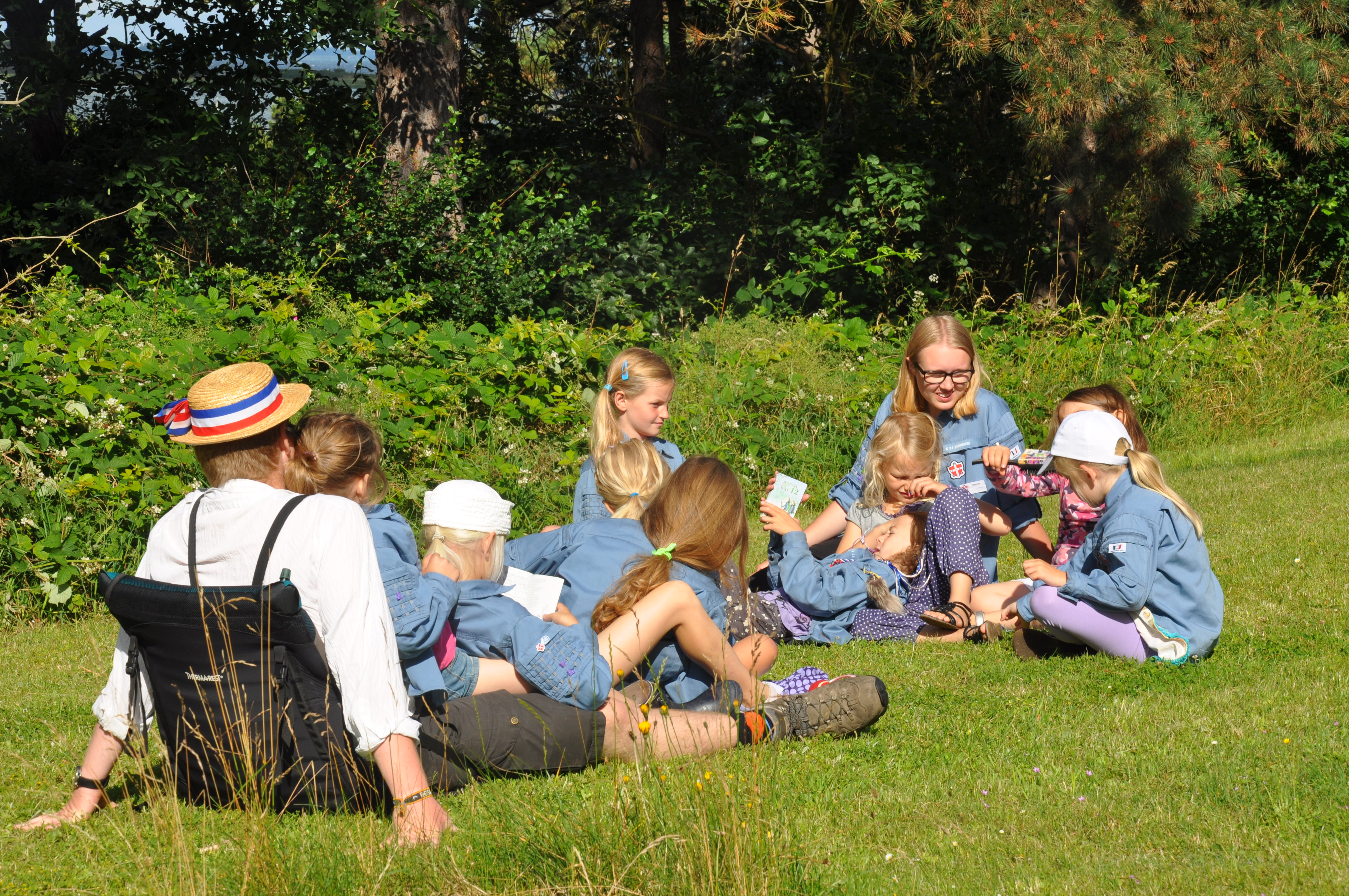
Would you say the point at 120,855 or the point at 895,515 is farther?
the point at 895,515

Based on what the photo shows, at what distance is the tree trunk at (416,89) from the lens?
1233 centimetres

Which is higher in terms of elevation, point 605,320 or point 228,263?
point 228,263

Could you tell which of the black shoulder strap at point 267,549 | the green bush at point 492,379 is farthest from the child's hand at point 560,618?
the green bush at point 492,379

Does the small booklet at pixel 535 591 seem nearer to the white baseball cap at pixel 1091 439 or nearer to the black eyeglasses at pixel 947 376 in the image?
the white baseball cap at pixel 1091 439

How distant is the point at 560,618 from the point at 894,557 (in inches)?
84.4

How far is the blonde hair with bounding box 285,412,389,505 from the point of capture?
367 centimetres

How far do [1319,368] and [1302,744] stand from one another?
8935 millimetres

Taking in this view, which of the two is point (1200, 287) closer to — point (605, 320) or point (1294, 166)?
point (1294, 166)

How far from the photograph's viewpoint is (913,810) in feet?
Answer: 11.0

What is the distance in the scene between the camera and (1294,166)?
14641mm

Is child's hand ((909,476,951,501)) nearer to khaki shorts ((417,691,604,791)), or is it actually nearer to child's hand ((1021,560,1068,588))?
child's hand ((1021,560,1068,588))

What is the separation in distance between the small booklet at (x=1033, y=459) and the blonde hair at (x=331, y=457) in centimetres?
320

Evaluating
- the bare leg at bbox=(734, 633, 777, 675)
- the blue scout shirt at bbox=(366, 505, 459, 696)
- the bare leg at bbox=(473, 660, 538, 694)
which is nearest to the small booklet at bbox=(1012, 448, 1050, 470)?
the bare leg at bbox=(734, 633, 777, 675)

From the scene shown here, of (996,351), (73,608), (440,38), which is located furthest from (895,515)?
(440,38)
